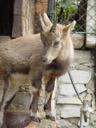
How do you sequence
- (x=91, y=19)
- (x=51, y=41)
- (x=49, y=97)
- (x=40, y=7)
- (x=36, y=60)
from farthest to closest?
(x=91, y=19) → (x=40, y=7) → (x=49, y=97) → (x=36, y=60) → (x=51, y=41)

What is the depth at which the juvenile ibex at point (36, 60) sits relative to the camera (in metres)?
2.21

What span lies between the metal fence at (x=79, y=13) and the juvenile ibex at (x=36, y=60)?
1.88 meters

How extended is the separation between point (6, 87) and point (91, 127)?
8.10ft

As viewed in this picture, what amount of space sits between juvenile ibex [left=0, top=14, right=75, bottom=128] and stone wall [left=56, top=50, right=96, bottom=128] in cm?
187

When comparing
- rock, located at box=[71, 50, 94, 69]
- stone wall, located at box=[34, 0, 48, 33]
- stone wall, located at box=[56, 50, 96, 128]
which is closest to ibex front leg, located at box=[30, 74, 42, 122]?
stone wall, located at box=[34, 0, 48, 33]

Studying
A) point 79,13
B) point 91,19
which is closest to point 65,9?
point 79,13

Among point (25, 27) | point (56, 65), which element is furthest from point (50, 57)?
point (25, 27)

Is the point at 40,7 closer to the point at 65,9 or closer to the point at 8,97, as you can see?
the point at 65,9

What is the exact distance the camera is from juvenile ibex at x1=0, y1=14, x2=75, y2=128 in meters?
2.21

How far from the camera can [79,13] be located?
15.6ft

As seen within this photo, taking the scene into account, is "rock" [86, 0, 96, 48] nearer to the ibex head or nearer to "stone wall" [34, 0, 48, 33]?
"stone wall" [34, 0, 48, 33]

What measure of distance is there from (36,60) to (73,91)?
2.29 meters

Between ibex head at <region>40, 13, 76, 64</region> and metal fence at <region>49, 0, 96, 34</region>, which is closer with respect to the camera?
ibex head at <region>40, 13, 76, 64</region>

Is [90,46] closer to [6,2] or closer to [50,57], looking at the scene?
[6,2]
